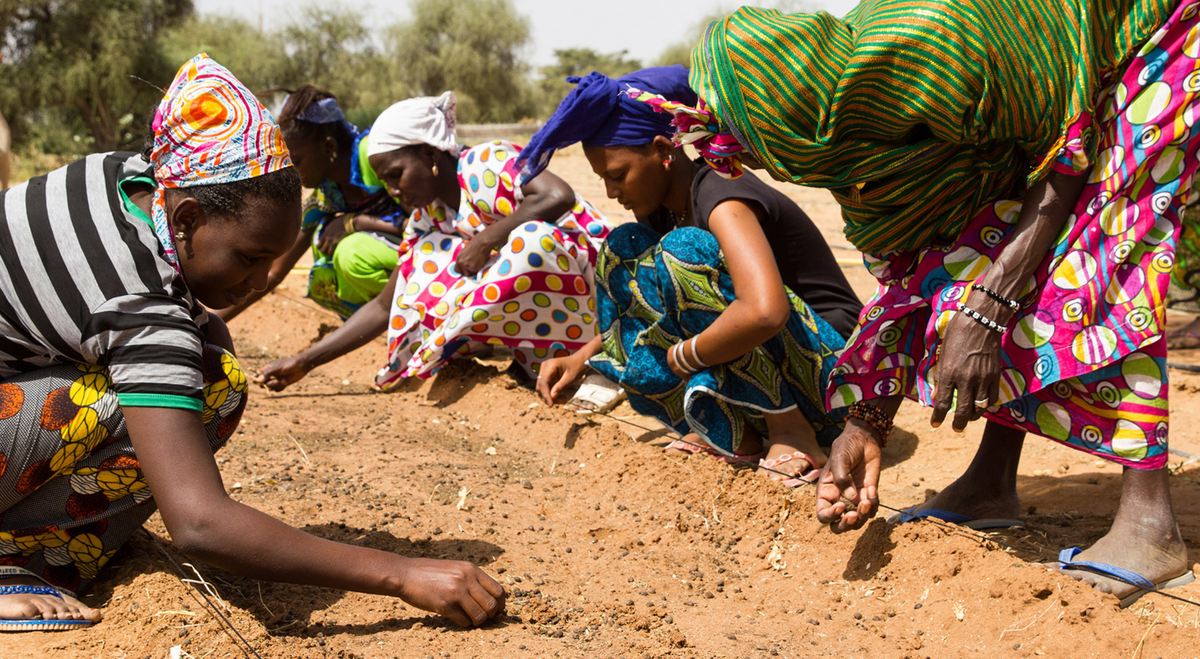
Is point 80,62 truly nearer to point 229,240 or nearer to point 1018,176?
point 229,240

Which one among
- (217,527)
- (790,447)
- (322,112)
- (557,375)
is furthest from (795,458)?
(322,112)

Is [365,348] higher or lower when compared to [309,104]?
lower

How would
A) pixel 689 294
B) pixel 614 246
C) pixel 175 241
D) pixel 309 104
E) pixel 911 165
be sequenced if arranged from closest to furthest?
pixel 175 241 < pixel 911 165 < pixel 689 294 < pixel 614 246 < pixel 309 104

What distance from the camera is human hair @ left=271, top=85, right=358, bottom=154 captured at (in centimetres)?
449

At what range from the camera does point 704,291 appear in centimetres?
278

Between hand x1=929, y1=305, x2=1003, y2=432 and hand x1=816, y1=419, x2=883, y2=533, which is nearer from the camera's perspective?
hand x1=929, y1=305, x2=1003, y2=432

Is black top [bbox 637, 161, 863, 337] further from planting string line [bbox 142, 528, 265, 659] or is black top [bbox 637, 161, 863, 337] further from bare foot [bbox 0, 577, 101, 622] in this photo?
bare foot [bbox 0, 577, 101, 622]

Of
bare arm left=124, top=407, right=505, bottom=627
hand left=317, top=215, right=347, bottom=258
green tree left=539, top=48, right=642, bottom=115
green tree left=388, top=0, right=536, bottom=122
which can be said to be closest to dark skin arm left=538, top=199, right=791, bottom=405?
bare arm left=124, top=407, right=505, bottom=627

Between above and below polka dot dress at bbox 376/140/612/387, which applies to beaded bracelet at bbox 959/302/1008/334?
above

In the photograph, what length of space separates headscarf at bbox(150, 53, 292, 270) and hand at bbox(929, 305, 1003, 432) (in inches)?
58.2

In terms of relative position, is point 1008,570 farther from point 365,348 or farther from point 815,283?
point 365,348

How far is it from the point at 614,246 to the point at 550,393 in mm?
781

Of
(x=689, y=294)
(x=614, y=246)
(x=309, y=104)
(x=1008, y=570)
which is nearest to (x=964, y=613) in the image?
(x=1008, y=570)

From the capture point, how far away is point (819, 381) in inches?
111
